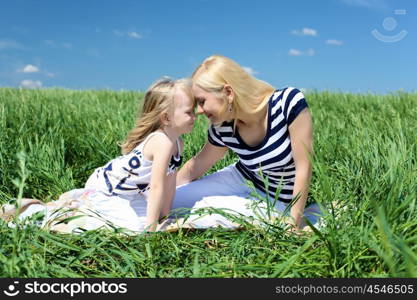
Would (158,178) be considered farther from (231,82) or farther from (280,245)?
(280,245)

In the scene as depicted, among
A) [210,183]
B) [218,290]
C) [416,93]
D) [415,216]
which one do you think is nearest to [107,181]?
[210,183]

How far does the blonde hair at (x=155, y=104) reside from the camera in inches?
101

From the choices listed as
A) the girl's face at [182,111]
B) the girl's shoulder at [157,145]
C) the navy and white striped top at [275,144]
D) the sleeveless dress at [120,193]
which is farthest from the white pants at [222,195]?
the girl's face at [182,111]

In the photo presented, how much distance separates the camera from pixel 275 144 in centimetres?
258

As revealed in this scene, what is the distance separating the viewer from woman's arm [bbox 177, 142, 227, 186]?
296 cm

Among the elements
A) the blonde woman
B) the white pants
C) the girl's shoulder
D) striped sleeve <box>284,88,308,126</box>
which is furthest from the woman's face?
the white pants

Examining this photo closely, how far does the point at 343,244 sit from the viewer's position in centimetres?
162

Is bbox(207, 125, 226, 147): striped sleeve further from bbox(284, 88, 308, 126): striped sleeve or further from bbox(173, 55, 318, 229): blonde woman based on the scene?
bbox(284, 88, 308, 126): striped sleeve

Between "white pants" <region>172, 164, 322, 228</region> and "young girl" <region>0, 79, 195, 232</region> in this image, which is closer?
"young girl" <region>0, 79, 195, 232</region>

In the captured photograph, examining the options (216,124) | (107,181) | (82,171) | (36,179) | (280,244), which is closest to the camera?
(280,244)

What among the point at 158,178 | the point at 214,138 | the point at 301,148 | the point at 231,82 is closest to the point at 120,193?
the point at 158,178

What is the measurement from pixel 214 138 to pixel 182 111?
0.40 meters

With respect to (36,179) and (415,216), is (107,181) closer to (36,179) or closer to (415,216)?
(36,179)

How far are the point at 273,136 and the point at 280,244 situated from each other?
0.79 metres
